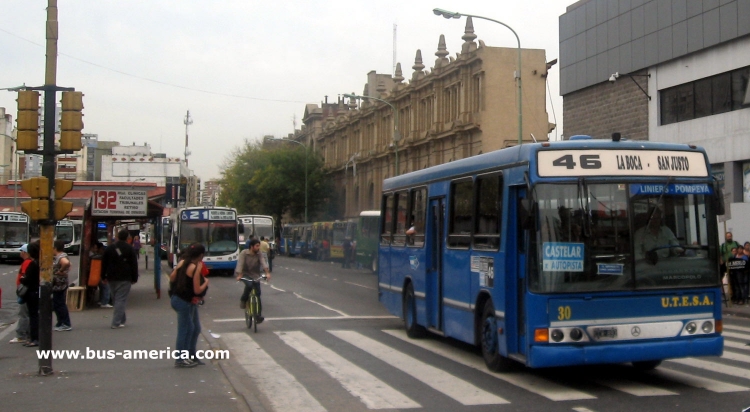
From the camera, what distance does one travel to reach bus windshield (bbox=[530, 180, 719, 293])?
9.07m

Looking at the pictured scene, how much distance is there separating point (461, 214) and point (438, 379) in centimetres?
256

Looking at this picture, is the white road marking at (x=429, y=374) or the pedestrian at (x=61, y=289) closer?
the white road marking at (x=429, y=374)

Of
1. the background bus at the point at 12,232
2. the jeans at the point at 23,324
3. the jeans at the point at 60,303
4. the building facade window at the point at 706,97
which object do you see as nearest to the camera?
the jeans at the point at 23,324

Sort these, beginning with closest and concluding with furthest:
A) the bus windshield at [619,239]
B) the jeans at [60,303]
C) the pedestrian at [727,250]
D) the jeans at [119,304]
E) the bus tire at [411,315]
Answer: the bus windshield at [619,239]
the bus tire at [411,315]
the jeans at [60,303]
the jeans at [119,304]
the pedestrian at [727,250]

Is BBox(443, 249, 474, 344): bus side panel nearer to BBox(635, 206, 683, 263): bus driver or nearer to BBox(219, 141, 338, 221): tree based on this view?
BBox(635, 206, 683, 263): bus driver

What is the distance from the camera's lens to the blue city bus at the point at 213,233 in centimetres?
3666

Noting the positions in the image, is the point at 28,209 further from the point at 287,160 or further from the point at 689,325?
the point at 287,160

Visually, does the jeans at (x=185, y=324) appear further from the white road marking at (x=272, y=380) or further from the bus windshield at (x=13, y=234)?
the bus windshield at (x=13, y=234)

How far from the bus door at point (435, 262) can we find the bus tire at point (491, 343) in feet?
6.57

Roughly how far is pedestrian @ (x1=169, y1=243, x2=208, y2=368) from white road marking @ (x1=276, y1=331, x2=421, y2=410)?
69.2 inches

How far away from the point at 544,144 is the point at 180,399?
4.66 metres

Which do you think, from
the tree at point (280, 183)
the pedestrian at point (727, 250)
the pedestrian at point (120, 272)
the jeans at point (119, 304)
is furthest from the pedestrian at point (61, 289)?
the tree at point (280, 183)

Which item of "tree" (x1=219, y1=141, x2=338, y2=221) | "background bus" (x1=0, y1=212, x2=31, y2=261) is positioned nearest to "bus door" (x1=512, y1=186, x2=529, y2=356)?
"background bus" (x1=0, y1=212, x2=31, y2=261)

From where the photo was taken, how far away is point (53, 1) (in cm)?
1056
